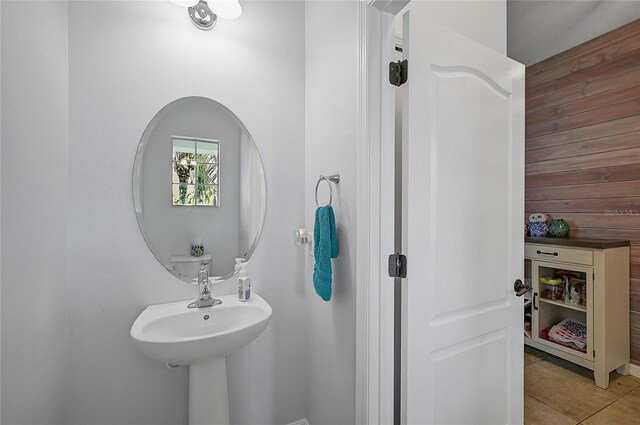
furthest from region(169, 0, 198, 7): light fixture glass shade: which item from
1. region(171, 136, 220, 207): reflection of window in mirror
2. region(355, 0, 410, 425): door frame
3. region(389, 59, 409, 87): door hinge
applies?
region(389, 59, 409, 87): door hinge

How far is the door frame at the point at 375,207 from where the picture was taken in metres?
1.09

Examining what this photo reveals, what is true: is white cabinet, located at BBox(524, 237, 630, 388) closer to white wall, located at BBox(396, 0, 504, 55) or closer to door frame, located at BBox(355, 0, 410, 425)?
white wall, located at BBox(396, 0, 504, 55)

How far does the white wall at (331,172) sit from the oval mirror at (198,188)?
13.1 inches

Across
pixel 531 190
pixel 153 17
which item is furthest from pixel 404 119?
pixel 531 190

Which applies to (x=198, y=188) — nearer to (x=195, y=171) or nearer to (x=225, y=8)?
(x=195, y=171)

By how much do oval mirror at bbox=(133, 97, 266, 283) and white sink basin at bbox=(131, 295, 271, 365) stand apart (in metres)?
0.19

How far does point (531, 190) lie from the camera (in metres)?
2.91

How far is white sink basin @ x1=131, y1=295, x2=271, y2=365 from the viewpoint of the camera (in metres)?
1.06

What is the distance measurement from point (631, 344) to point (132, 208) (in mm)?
3403

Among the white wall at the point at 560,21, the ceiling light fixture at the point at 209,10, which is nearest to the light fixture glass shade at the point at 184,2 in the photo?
the ceiling light fixture at the point at 209,10

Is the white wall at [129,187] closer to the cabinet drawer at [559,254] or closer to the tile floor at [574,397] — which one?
the tile floor at [574,397]

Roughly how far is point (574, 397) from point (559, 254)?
0.96 meters

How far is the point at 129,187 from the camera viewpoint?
1.35 m

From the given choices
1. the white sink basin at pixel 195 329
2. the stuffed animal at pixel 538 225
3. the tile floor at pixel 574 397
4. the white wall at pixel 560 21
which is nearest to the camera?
the white sink basin at pixel 195 329
